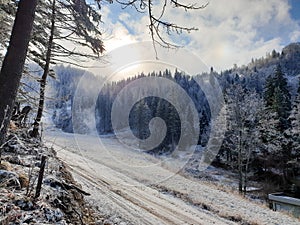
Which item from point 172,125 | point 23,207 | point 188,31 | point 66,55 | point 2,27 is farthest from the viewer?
point 172,125

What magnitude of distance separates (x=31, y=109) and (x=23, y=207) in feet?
21.1

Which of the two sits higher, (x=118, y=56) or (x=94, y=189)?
(x=118, y=56)

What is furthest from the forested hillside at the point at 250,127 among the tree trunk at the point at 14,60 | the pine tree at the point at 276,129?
the tree trunk at the point at 14,60

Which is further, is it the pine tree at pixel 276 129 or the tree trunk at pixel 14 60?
the pine tree at pixel 276 129

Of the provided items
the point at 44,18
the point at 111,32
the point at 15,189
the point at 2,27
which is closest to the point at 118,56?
the point at 111,32

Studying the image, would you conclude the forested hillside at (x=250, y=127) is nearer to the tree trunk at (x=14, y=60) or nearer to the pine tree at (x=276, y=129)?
the pine tree at (x=276, y=129)

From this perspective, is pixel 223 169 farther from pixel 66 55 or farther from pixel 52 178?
pixel 52 178

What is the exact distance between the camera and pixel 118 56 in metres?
10.1

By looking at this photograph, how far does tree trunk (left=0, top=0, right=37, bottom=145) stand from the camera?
358cm

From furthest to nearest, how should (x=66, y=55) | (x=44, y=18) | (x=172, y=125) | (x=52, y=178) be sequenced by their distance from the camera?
1. (x=172, y=125)
2. (x=66, y=55)
3. (x=44, y=18)
4. (x=52, y=178)

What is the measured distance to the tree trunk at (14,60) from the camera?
11.7ft

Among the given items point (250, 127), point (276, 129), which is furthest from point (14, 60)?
point (276, 129)

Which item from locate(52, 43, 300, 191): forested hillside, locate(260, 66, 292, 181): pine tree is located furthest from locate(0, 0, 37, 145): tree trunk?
locate(260, 66, 292, 181): pine tree

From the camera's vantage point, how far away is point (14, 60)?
3.71 meters
